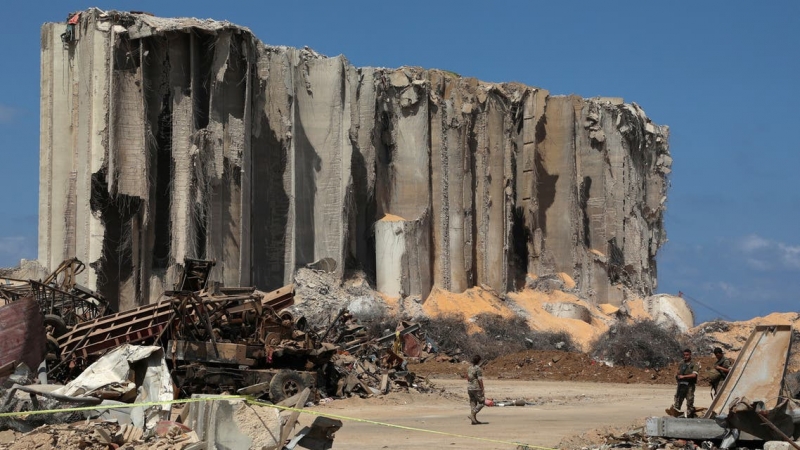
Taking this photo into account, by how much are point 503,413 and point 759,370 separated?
7244 millimetres

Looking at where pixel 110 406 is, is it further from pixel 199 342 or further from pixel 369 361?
pixel 369 361

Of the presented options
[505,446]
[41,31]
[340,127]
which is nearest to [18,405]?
[505,446]

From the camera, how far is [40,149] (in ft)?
118

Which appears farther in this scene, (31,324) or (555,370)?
(555,370)

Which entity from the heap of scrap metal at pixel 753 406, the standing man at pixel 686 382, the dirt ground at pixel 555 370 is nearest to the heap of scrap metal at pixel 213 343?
the standing man at pixel 686 382

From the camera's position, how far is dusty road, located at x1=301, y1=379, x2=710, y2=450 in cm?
1619

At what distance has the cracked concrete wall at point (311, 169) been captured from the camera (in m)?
33.8

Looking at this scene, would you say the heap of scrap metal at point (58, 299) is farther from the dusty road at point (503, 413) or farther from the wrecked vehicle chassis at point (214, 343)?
the dusty road at point (503, 413)

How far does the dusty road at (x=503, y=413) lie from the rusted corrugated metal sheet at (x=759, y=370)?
2583 mm

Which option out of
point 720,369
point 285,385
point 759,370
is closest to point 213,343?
point 285,385

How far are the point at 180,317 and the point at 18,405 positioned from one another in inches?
265

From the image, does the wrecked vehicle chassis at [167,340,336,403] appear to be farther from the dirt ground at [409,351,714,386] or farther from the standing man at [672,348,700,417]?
the dirt ground at [409,351,714,386]

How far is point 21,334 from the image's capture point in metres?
18.6

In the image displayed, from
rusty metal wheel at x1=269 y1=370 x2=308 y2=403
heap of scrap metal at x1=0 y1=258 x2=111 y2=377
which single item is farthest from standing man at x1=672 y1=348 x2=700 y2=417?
heap of scrap metal at x1=0 y1=258 x2=111 y2=377
